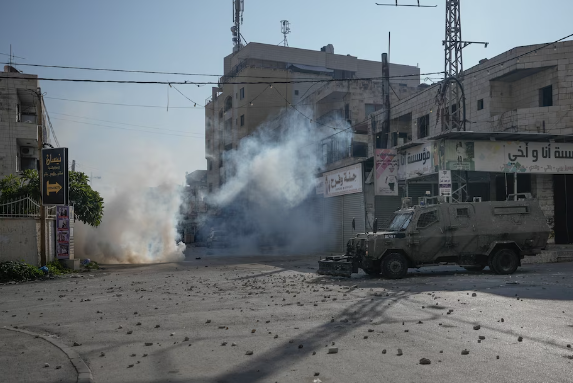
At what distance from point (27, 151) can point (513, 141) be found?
27.3 m

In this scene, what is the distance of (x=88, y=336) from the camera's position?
8.27 metres

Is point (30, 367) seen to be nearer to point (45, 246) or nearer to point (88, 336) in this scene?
point (88, 336)

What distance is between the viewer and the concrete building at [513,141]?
74.1ft

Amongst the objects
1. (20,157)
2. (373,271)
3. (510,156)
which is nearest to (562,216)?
(510,156)

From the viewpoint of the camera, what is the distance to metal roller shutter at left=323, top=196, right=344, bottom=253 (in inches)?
1340

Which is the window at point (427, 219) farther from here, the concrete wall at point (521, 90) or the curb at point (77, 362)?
the concrete wall at point (521, 90)

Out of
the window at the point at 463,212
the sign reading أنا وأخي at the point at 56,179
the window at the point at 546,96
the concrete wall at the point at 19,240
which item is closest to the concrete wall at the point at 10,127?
the sign reading أنا وأخي at the point at 56,179

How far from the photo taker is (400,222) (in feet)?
56.3

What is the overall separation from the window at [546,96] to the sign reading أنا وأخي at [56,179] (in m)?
22.6

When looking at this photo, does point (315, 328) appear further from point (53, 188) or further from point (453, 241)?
point (53, 188)

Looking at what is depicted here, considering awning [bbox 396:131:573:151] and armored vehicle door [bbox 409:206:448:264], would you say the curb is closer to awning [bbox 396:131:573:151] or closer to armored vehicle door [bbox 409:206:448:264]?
armored vehicle door [bbox 409:206:448:264]

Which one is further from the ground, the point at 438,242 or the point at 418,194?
the point at 418,194

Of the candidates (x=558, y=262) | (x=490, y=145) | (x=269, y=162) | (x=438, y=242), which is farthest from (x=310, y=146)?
(x=438, y=242)

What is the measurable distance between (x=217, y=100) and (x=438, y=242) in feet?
184
